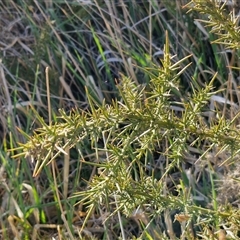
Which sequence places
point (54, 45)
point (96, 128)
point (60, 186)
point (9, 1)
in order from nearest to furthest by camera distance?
point (96, 128) < point (60, 186) < point (54, 45) < point (9, 1)

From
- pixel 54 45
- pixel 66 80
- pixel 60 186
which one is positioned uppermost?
pixel 54 45

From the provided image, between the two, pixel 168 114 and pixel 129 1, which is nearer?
pixel 168 114

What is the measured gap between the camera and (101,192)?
76 cm

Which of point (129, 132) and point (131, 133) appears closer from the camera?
point (131, 133)

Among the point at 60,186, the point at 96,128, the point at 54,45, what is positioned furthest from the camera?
the point at 54,45

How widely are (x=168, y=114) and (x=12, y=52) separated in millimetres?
1120

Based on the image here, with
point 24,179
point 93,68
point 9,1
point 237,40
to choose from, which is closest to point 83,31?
point 93,68

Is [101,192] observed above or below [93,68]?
above

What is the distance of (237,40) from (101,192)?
0.99ft

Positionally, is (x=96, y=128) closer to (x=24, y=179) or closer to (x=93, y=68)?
(x=24, y=179)

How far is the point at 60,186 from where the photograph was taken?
1.49m

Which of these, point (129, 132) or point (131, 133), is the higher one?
point (131, 133)

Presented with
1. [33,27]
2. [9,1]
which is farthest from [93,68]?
[9,1]

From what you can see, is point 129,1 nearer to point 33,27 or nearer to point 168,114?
point 33,27
